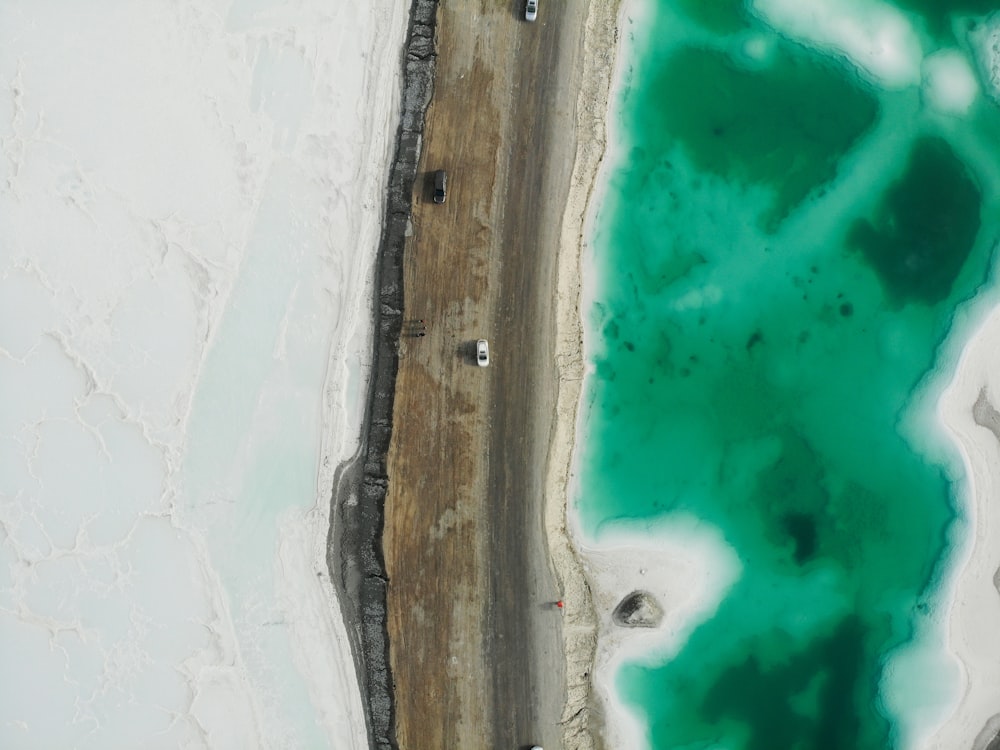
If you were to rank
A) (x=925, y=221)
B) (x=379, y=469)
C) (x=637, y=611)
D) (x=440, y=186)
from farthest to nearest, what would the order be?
1. (x=925, y=221)
2. (x=637, y=611)
3. (x=379, y=469)
4. (x=440, y=186)

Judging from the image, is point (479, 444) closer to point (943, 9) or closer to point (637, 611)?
point (637, 611)

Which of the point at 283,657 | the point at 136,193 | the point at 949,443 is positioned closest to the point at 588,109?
the point at 136,193

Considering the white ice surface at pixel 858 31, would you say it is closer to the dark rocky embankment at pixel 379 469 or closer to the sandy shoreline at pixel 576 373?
the sandy shoreline at pixel 576 373

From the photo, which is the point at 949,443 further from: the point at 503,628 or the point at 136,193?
the point at 136,193

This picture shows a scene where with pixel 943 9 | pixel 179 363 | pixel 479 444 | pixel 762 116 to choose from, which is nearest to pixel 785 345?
pixel 762 116


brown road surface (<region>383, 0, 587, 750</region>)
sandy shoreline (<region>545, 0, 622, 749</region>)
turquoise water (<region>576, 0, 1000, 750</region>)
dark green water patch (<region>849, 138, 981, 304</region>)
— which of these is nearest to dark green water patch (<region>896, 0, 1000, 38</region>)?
turquoise water (<region>576, 0, 1000, 750</region>)

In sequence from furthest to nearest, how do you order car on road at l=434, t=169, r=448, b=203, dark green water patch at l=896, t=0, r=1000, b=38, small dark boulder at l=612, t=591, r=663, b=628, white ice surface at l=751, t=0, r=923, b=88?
1. dark green water patch at l=896, t=0, r=1000, b=38
2. white ice surface at l=751, t=0, r=923, b=88
3. small dark boulder at l=612, t=591, r=663, b=628
4. car on road at l=434, t=169, r=448, b=203

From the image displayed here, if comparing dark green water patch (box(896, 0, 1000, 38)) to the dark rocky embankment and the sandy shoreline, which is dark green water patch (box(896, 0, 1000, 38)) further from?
the dark rocky embankment
